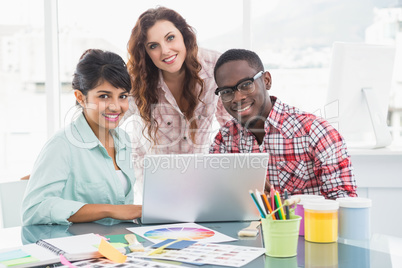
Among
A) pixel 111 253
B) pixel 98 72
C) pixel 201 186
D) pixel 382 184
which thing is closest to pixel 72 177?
pixel 98 72

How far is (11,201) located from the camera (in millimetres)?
1679

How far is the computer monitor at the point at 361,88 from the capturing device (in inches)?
88.3

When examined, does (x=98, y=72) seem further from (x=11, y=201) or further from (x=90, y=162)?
(x=11, y=201)

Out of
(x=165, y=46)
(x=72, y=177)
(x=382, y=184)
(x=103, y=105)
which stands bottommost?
(x=382, y=184)

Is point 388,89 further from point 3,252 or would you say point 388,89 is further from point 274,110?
point 3,252

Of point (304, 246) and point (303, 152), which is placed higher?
point (303, 152)

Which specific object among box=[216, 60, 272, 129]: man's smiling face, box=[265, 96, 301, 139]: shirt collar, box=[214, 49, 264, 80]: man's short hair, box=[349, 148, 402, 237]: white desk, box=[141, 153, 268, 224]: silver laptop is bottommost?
box=[349, 148, 402, 237]: white desk

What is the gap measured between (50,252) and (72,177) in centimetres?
57

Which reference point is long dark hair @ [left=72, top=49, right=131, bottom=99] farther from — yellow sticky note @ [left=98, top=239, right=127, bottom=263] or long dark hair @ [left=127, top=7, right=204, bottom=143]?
yellow sticky note @ [left=98, top=239, right=127, bottom=263]

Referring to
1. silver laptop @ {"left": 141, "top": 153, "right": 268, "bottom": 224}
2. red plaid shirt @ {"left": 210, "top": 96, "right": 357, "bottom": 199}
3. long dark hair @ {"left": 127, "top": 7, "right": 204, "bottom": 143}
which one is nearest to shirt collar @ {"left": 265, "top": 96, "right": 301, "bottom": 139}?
red plaid shirt @ {"left": 210, "top": 96, "right": 357, "bottom": 199}

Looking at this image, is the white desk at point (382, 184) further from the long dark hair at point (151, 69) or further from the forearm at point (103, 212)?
the forearm at point (103, 212)

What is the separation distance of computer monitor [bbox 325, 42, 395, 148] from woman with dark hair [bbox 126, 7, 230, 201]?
2.03ft

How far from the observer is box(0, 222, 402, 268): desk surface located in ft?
3.02

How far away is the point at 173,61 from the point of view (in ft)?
6.65
